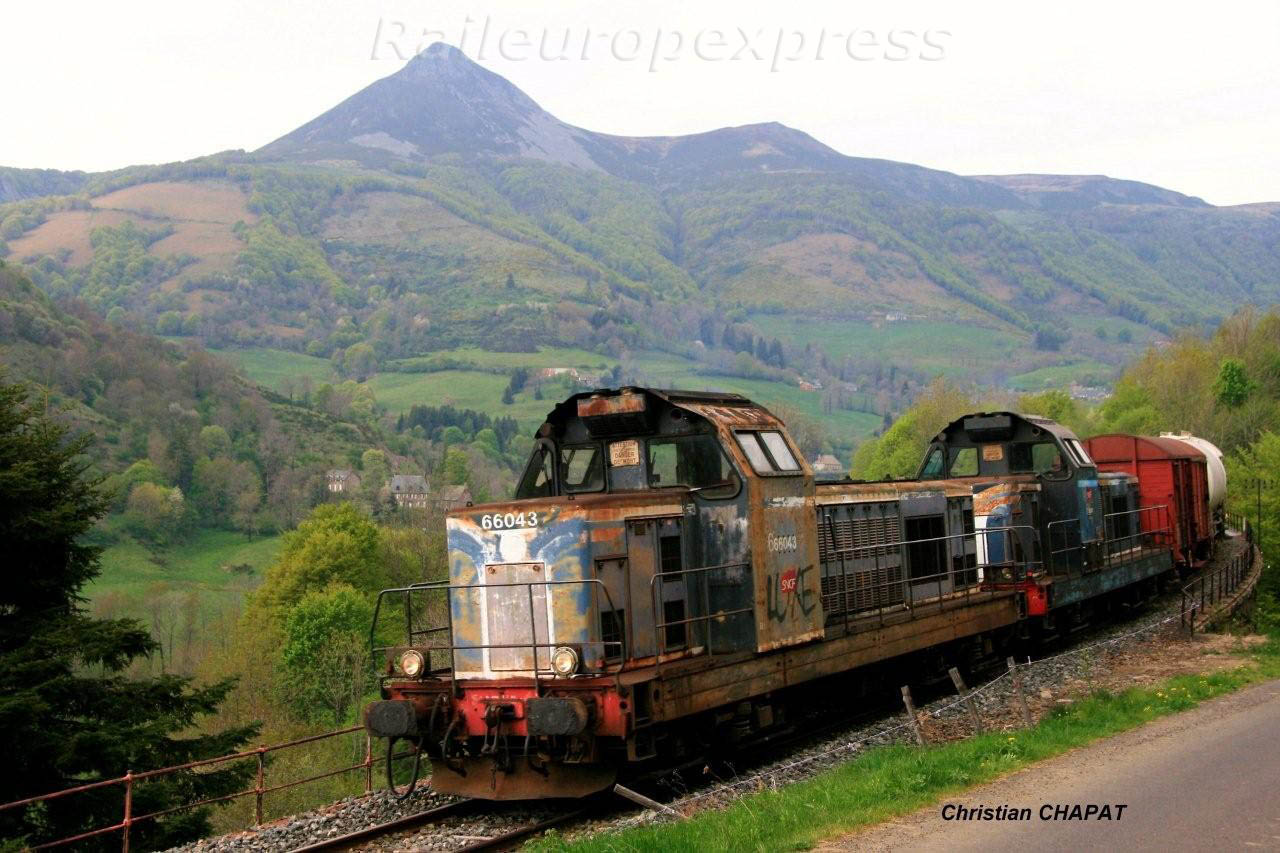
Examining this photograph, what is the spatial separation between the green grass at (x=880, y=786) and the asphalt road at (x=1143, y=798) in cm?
26

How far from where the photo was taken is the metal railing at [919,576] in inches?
660

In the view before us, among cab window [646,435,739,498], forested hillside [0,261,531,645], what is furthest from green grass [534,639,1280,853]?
forested hillside [0,261,531,645]

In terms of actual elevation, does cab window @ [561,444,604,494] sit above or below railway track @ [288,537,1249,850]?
above

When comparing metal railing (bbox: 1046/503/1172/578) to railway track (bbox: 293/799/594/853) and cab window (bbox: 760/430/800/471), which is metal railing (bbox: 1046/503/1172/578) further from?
railway track (bbox: 293/799/594/853)

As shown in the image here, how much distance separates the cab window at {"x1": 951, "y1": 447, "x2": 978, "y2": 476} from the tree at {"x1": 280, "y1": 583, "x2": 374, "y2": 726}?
42.8m

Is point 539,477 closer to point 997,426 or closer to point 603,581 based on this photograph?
point 603,581

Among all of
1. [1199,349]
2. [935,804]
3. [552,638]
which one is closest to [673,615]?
[552,638]

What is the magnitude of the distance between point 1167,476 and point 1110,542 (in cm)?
647

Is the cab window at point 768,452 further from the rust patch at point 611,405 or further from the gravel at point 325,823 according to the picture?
the gravel at point 325,823

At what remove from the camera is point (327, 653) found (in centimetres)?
6538

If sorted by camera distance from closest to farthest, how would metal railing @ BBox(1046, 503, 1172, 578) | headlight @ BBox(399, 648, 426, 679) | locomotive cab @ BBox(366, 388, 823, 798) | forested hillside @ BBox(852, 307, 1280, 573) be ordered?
locomotive cab @ BBox(366, 388, 823, 798) → headlight @ BBox(399, 648, 426, 679) → metal railing @ BBox(1046, 503, 1172, 578) → forested hillside @ BBox(852, 307, 1280, 573)

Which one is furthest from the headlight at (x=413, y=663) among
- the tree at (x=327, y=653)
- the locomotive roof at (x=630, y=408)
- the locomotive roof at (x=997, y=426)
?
the tree at (x=327, y=653)

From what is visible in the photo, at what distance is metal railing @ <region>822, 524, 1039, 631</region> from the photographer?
16.8 m

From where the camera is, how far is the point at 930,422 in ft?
327
